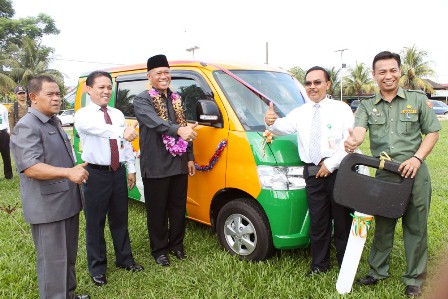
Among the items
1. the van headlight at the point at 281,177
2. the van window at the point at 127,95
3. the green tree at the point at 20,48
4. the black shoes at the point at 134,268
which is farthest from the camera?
the green tree at the point at 20,48

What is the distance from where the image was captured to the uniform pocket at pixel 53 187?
266cm

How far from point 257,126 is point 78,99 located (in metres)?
3.19

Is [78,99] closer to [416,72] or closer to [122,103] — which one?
[122,103]

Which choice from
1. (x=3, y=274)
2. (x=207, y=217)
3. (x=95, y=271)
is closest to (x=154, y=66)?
(x=207, y=217)

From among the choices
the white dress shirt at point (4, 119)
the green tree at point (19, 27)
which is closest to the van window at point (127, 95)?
the white dress shirt at point (4, 119)

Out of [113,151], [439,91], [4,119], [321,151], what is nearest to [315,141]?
[321,151]

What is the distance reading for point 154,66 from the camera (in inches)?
145

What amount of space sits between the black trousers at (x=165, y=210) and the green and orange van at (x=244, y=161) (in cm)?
27

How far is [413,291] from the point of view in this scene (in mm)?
3109

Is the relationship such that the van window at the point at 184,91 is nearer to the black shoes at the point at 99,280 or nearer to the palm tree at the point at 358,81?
the black shoes at the point at 99,280

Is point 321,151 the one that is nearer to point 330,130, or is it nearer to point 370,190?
point 330,130

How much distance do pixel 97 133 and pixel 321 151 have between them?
6.05ft

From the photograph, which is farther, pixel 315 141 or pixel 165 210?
pixel 165 210

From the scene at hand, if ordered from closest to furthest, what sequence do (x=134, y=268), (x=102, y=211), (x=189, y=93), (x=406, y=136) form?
(x=406, y=136)
(x=102, y=211)
(x=134, y=268)
(x=189, y=93)
